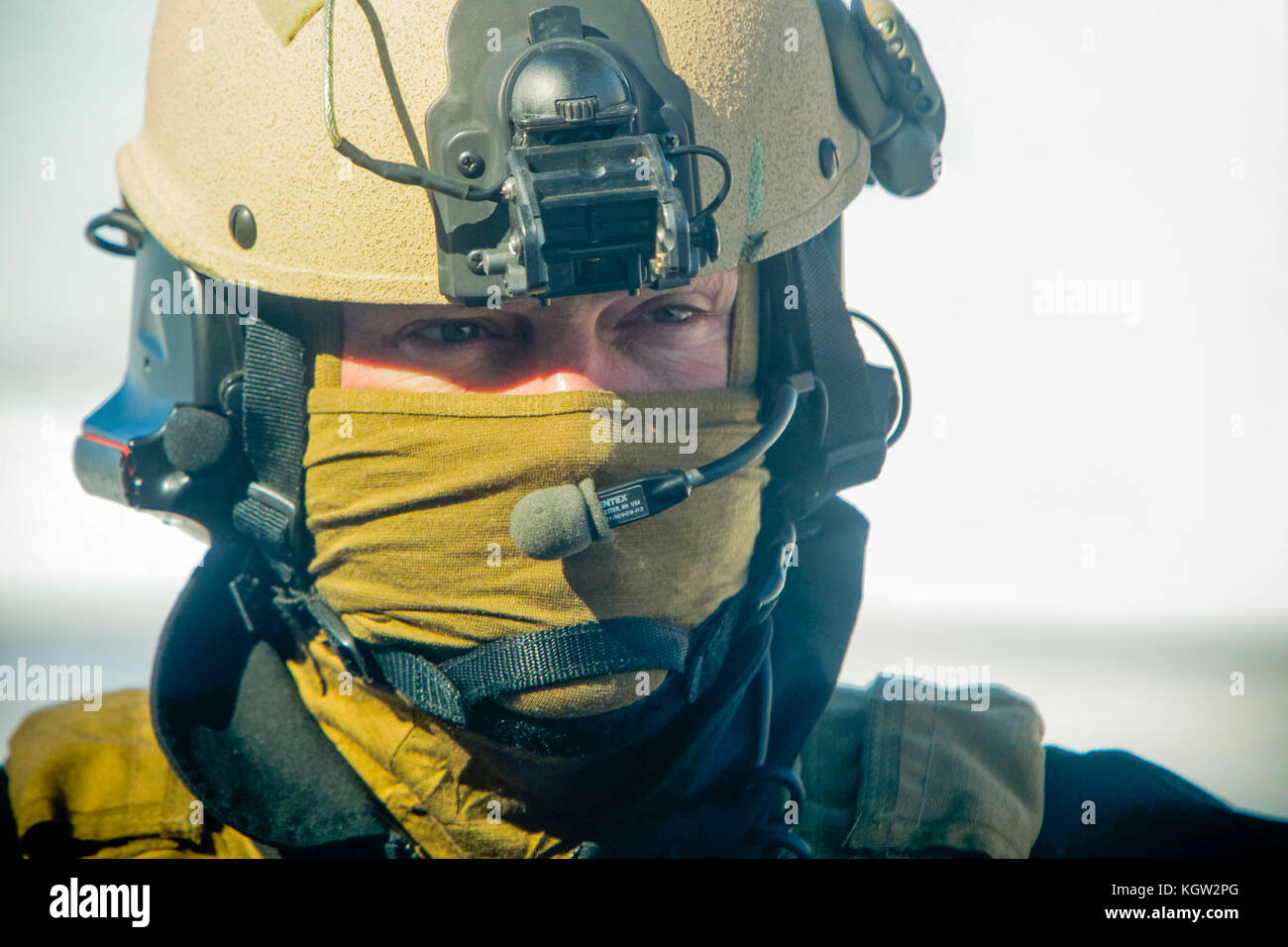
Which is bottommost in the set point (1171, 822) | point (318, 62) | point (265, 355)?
point (1171, 822)

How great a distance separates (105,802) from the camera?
1.91 m

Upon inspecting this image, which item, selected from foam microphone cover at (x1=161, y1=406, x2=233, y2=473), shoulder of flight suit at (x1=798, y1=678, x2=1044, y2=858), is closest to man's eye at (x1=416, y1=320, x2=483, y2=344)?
foam microphone cover at (x1=161, y1=406, x2=233, y2=473)

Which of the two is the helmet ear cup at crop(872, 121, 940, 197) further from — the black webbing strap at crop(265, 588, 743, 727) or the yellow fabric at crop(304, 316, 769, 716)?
the black webbing strap at crop(265, 588, 743, 727)

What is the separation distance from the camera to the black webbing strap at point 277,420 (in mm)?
1714

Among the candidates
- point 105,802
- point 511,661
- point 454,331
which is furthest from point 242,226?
point 105,802

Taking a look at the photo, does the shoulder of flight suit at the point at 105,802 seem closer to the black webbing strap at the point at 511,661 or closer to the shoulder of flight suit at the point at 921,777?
A: the black webbing strap at the point at 511,661

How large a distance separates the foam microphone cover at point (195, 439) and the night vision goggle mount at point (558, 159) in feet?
1.56

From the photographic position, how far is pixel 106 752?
1991mm

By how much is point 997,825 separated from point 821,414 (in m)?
0.81

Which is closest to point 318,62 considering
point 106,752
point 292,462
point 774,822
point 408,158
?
point 408,158

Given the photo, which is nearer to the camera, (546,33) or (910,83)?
(546,33)

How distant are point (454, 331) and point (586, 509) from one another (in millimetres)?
352
